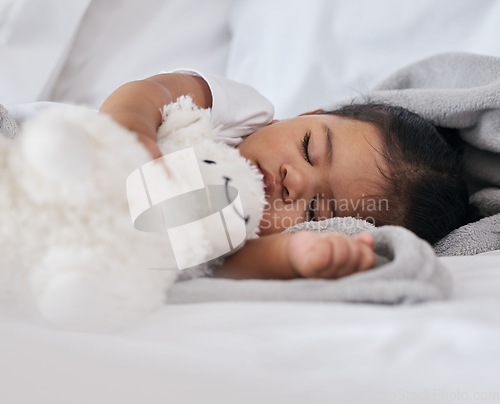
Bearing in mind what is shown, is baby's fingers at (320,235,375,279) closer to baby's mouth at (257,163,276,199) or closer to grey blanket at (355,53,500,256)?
baby's mouth at (257,163,276,199)

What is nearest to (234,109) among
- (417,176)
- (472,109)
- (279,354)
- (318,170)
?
(318,170)

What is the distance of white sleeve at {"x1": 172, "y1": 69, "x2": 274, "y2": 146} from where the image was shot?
1037 mm

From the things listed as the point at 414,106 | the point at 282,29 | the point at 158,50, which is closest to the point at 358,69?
the point at 282,29

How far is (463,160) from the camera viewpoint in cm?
126

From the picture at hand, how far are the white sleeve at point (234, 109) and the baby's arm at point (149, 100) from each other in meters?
0.03

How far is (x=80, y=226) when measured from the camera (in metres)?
0.45

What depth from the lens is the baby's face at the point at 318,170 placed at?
2.93 feet

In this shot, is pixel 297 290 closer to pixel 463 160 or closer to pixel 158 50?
pixel 463 160

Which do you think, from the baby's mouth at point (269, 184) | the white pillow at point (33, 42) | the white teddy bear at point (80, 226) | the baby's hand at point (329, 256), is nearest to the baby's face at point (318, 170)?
the baby's mouth at point (269, 184)

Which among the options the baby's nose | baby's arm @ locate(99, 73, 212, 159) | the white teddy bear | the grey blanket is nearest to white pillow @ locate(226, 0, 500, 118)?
the grey blanket

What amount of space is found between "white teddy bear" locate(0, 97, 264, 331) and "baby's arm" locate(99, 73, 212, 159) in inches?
3.3

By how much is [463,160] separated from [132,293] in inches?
42.0

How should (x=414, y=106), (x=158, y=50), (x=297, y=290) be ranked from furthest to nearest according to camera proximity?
1. (x=158, y=50)
2. (x=414, y=106)
3. (x=297, y=290)

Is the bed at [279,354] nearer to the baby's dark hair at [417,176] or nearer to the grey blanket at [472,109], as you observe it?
the baby's dark hair at [417,176]
